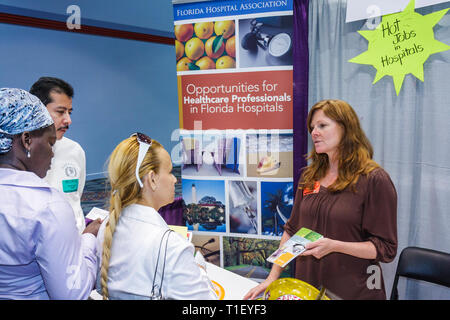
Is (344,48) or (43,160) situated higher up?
(344,48)

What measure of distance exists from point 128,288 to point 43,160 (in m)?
0.54

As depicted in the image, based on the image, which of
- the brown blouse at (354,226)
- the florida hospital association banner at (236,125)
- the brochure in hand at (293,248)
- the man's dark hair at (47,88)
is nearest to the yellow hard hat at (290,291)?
the brochure in hand at (293,248)

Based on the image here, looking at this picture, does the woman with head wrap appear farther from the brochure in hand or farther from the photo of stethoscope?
the photo of stethoscope

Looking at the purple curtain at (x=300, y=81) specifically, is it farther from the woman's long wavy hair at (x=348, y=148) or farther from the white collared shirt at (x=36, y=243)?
the white collared shirt at (x=36, y=243)

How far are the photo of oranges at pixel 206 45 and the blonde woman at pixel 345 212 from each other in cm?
112

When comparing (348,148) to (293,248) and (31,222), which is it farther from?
(31,222)

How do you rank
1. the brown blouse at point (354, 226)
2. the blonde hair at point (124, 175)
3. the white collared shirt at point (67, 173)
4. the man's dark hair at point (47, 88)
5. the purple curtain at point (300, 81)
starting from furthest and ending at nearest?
the purple curtain at point (300, 81)
the white collared shirt at point (67, 173)
the man's dark hair at point (47, 88)
the brown blouse at point (354, 226)
the blonde hair at point (124, 175)

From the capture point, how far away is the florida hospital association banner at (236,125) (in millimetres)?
2625

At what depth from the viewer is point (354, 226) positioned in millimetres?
1675

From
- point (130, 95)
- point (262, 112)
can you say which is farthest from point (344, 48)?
point (130, 95)

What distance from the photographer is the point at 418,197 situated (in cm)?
226

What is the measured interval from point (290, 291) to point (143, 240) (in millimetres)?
594

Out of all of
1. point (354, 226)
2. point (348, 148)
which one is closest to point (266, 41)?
point (348, 148)

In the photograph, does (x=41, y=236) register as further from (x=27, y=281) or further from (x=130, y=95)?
(x=130, y=95)
